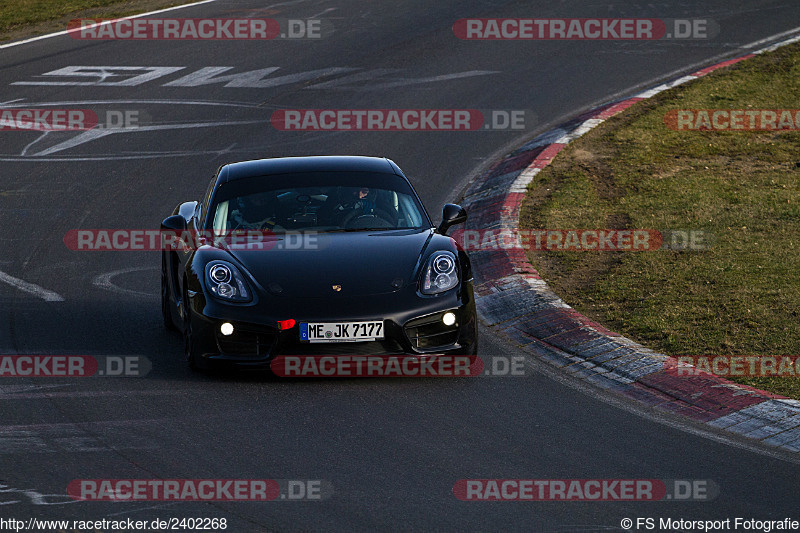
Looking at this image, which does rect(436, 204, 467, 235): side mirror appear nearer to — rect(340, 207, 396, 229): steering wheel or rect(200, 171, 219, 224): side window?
rect(340, 207, 396, 229): steering wheel

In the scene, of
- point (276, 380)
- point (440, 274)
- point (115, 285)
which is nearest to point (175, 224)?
point (276, 380)

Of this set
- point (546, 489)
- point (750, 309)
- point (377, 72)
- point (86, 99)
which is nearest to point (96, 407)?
point (546, 489)

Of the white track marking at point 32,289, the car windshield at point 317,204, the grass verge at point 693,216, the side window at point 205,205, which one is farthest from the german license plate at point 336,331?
Result: the white track marking at point 32,289

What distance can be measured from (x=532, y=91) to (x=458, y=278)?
10.5 m

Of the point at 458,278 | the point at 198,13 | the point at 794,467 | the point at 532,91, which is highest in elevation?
the point at 198,13

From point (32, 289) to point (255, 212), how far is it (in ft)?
9.05

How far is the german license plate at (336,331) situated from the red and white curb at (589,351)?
1.59m

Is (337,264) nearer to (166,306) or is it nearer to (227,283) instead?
(227,283)

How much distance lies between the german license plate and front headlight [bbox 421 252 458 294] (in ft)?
1.85

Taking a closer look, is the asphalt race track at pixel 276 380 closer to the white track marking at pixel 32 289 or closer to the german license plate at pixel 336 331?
the white track marking at pixel 32 289

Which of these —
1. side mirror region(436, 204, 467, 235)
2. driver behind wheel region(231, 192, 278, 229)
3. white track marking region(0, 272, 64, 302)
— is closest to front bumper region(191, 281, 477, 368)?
driver behind wheel region(231, 192, 278, 229)

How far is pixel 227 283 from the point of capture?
809 centimetres

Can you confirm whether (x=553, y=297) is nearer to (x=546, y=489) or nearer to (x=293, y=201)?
(x=293, y=201)

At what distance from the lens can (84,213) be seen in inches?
525
